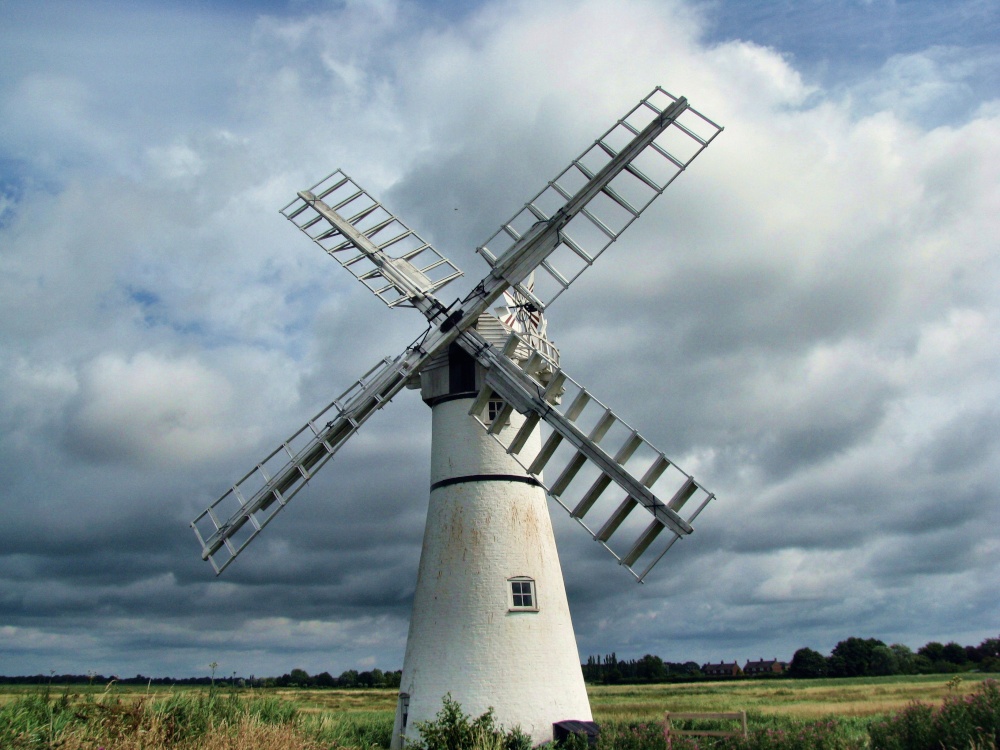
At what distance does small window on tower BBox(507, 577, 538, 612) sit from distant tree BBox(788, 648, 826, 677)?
76.9 metres

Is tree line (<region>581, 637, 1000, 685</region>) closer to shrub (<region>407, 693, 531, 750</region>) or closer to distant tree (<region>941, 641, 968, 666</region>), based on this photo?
distant tree (<region>941, 641, 968, 666</region>)

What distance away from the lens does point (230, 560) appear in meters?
20.0

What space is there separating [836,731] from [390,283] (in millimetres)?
14212

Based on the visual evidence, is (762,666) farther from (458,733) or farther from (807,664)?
(458,733)

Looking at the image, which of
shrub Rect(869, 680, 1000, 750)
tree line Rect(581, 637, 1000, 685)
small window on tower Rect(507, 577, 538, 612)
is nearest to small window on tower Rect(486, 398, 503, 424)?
small window on tower Rect(507, 577, 538, 612)

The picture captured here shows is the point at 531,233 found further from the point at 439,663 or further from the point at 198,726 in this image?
the point at 198,726

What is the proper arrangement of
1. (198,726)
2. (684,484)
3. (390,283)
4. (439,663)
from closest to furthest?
(198,726), (684,484), (439,663), (390,283)

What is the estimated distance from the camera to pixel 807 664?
3364 inches

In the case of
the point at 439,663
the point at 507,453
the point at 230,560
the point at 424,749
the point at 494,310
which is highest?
the point at 494,310

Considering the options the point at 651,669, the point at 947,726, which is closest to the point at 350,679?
the point at 651,669

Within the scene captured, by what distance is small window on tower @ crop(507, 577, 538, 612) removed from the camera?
18.4 meters

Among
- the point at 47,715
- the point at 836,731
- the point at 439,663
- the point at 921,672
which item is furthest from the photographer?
the point at 921,672

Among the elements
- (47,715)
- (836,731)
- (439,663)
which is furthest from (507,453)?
(47,715)

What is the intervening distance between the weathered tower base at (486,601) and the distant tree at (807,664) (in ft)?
248
